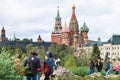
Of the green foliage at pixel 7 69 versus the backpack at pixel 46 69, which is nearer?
the green foliage at pixel 7 69

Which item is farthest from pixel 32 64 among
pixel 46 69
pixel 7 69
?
pixel 7 69

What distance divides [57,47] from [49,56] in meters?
129

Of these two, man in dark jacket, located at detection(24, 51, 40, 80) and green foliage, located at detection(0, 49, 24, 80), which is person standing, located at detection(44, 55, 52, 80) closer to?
man in dark jacket, located at detection(24, 51, 40, 80)

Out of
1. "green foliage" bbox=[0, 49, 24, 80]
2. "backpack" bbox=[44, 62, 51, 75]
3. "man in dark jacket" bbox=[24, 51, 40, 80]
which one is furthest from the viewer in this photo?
"backpack" bbox=[44, 62, 51, 75]

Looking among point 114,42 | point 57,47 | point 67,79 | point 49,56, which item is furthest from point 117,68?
point 114,42

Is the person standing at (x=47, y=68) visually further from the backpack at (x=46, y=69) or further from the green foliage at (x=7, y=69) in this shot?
the green foliage at (x=7, y=69)

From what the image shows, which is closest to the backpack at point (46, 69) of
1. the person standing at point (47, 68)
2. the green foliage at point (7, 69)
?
the person standing at point (47, 68)

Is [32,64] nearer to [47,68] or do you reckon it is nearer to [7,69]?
[47,68]

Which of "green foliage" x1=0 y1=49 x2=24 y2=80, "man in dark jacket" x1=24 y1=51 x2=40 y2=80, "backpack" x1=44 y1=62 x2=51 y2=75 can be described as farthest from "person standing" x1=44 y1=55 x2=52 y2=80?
"green foliage" x1=0 y1=49 x2=24 y2=80

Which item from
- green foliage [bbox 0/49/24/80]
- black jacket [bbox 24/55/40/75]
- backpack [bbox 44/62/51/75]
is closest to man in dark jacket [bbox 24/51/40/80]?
black jacket [bbox 24/55/40/75]

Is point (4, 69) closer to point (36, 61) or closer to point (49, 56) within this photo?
point (36, 61)

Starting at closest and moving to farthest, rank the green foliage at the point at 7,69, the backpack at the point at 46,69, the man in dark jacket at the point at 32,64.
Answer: the green foliage at the point at 7,69
the man in dark jacket at the point at 32,64
the backpack at the point at 46,69

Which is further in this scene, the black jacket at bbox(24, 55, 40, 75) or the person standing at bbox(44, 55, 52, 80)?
the person standing at bbox(44, 55, 52, 80)

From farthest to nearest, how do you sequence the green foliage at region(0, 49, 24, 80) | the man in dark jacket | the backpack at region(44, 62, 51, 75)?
1. the backpack at region(44, 62, 51, 75)
2. the man in dark jacket
3. the green foliage at region(0, 49, 24, 80)
